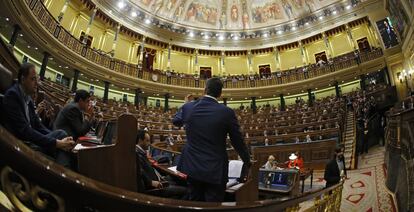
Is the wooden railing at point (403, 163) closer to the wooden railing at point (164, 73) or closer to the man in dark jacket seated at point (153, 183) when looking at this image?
the man in dark jacket seated at point (153, 183)

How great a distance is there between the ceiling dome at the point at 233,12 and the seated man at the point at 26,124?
736 inches

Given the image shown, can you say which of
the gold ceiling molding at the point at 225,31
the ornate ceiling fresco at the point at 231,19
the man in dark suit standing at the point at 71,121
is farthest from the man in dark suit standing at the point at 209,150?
the ornate ceiling fresco at the point at 231,19

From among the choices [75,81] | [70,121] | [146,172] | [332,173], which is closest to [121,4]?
[75,81]

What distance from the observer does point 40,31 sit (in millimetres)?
10281

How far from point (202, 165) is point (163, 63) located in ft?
60.2

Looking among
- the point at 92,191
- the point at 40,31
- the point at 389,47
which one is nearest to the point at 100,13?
the point at 40,31

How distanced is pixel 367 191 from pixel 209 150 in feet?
14.5

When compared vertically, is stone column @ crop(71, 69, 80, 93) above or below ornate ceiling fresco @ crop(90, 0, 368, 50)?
below

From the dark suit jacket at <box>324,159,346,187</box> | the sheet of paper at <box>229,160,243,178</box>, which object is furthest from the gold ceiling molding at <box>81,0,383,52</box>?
the dark suit jacket at <box>324,159,346,187</box>

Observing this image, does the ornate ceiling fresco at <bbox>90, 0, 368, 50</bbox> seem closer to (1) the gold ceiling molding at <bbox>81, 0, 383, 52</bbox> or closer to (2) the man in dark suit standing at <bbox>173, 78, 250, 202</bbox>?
(1) the gold ceiling molding at <bbox>81, 0, 383, 52</bbox>

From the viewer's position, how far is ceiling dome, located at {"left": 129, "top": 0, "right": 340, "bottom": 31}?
64.1ft

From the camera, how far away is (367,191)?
4605 millimetres

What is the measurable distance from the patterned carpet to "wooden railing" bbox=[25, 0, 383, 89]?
1156cm

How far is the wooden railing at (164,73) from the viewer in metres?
11.4
